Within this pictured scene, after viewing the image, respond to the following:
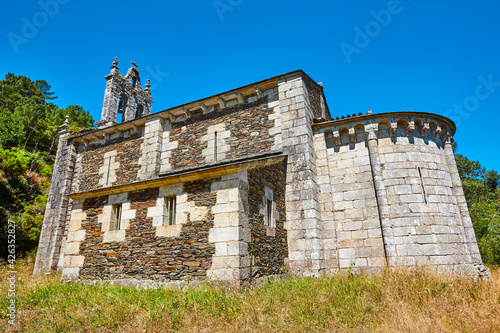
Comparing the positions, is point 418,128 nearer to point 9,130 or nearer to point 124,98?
Result: point 124,98

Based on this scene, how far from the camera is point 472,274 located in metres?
8.02

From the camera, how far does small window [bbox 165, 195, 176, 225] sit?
779 cm

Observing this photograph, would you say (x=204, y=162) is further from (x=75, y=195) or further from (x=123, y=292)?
(x=123, y=292)

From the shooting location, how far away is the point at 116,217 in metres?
8.77

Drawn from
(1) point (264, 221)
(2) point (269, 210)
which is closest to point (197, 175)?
(1) point (264, 221)

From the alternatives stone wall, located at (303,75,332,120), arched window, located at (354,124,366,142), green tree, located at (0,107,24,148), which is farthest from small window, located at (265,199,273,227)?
green tree, located at (0,107,24,148)

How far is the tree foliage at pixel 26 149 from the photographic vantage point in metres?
15.9

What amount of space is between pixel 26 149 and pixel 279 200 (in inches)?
1073

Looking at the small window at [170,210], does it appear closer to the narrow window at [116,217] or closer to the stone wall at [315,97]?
the narrow window at [116,217]

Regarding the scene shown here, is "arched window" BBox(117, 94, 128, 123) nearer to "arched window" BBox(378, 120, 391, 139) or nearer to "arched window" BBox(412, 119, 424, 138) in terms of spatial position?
"arched window" BBox(378, 120, 391, 139)

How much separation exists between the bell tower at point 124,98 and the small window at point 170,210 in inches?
362

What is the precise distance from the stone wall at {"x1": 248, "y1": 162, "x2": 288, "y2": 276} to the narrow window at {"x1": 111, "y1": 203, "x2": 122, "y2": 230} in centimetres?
403

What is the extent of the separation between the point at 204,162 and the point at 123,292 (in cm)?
511

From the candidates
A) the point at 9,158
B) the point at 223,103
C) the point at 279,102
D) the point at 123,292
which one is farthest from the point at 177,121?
the point at 9,158
